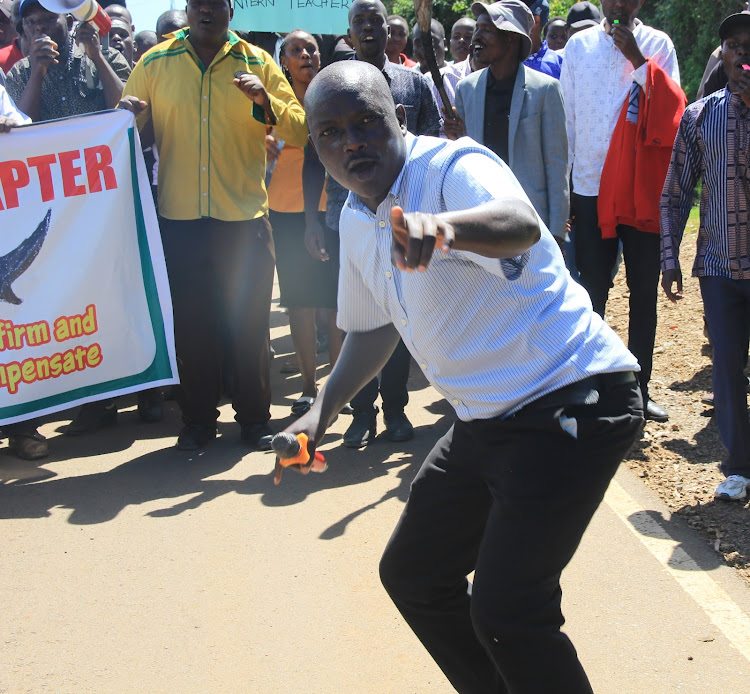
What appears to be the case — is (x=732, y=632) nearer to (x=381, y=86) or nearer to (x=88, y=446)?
(x=381, y=86)

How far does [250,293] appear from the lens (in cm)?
581

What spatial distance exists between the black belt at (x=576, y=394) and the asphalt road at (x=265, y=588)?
1.21 metres

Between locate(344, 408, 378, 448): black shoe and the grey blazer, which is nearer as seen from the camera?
the grey blazer

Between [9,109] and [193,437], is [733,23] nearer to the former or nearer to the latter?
[193,437]

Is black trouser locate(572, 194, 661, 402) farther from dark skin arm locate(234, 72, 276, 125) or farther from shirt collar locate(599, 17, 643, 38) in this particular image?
dark skin arm locate(234, 72, 276, 125)

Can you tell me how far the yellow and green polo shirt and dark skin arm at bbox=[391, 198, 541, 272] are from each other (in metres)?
3.66

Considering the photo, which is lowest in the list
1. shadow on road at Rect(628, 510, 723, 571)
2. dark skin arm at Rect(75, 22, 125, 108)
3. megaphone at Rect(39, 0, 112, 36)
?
shadow on road at Rect(628, 510, 723, 571)

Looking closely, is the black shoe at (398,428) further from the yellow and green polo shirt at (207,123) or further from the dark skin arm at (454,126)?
the dark skin arm at (454,126)

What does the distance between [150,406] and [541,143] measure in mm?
3018

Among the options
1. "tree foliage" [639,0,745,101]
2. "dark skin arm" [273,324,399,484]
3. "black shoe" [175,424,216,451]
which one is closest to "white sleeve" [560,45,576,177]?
"black shoe" [175,424,216,451]

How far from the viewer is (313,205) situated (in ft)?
20.4

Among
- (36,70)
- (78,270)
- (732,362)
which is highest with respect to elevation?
(36,70)

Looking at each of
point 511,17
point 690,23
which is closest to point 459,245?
point 511,17

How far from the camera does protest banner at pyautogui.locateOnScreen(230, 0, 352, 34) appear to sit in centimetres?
764
